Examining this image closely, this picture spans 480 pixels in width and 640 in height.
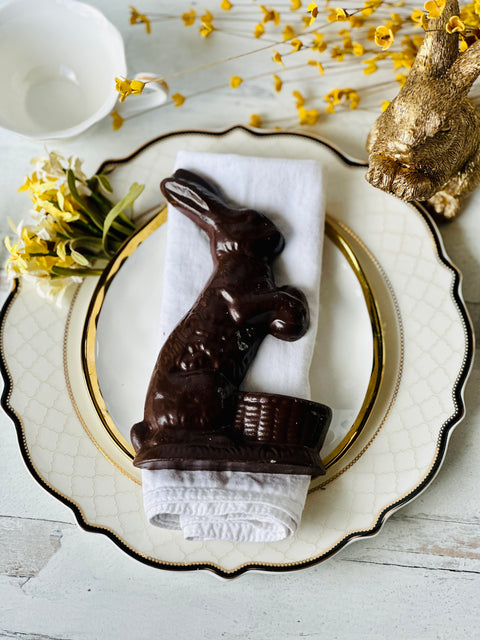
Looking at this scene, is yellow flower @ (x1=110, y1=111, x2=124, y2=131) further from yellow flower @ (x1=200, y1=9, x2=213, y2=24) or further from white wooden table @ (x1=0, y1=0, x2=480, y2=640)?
white wooden table @ (x1=0, y1=0, x2=480, y2=640)

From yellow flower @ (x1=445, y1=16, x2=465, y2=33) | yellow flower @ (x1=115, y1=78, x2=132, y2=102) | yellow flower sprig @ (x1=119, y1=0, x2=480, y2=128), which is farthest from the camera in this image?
yellow flower sprig @ (x1=119, y1=0, x2=480, y2=128)

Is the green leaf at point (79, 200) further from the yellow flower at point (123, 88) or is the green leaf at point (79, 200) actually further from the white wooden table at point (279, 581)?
the white wooden table at point (279, 581)

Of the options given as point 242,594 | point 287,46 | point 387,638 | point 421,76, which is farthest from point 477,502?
point 287,46

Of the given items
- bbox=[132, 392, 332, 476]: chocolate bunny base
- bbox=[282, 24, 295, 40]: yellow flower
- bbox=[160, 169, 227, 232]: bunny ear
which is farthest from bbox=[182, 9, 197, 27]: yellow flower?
bbox=[132, 392, 332, 476]: chocolate bunny base

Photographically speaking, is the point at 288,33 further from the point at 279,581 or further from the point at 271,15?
the point at 279,581

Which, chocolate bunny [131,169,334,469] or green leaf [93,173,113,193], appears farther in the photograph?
green leaf [93,173,113,193]

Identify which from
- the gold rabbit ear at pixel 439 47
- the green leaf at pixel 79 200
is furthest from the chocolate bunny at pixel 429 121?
the green leaf at pixel 79 200

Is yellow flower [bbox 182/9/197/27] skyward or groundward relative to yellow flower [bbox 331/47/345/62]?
skyward
